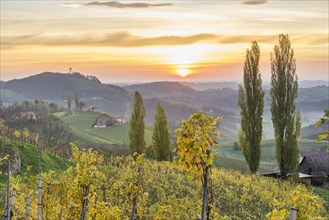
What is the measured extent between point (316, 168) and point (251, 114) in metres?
15.2

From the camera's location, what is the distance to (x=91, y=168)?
10.3m

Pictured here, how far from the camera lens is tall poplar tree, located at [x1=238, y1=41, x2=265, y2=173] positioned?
3462 centimetres

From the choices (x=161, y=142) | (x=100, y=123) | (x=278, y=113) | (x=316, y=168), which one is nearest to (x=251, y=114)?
(x=278, y=113)

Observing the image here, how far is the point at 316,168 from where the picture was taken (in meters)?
45.1

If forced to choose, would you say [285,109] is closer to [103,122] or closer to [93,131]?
[93,131]

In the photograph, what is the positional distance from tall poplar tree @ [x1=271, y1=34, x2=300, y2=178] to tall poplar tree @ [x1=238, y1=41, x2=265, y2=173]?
51.4 inches

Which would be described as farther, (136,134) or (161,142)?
(136,134)

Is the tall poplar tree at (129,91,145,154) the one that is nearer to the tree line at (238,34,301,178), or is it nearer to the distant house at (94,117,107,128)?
the tree line at (238,34,301,178)

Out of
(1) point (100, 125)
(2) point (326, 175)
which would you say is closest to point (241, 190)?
(2) point (326, 175)

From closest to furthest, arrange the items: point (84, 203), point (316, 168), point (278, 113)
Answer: point (84, 203) < point (278, 113) < point (316, 168)

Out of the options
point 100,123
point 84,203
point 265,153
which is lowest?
point 265,153

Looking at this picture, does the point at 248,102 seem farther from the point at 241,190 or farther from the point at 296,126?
the point at 241,190

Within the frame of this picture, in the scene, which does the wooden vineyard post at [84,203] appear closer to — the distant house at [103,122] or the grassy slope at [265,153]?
the grassy slope at [265,153]

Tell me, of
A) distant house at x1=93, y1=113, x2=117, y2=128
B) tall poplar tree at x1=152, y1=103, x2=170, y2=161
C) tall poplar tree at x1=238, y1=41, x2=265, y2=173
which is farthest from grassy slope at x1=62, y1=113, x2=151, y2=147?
tall poplar tree at x1=238, y1=41, x2=265, y2=173
